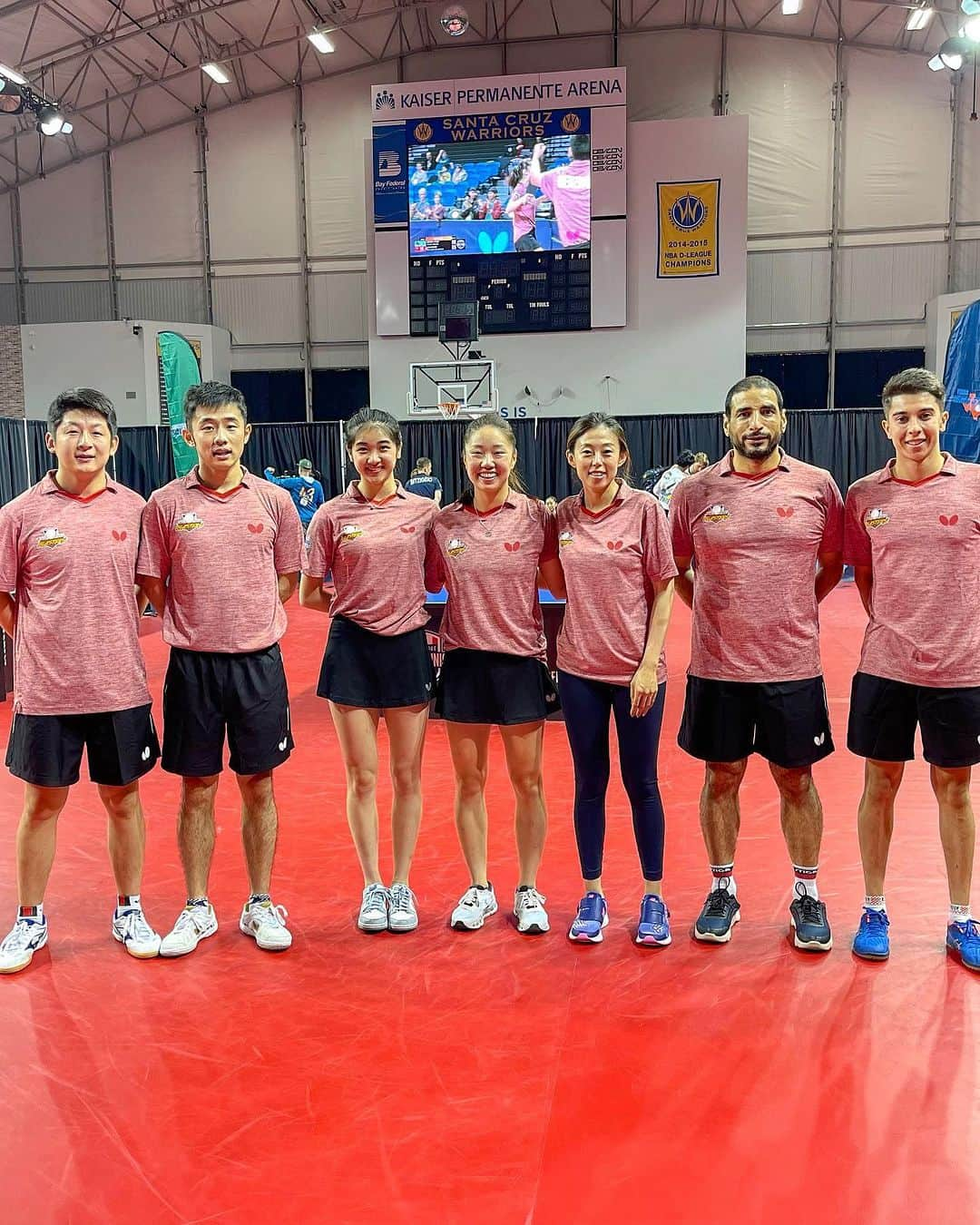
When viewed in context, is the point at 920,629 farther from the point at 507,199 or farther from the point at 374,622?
the point at 507,199

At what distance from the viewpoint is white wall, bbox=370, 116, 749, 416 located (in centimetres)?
1311

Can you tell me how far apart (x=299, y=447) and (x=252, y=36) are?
239 inches

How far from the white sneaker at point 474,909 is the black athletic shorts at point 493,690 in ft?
1.90

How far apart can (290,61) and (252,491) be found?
14996 millimetres

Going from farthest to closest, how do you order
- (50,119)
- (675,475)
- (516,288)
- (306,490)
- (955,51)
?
1. (516,288)
2. (50,119)
3. (306,490)
4. (955,51)
5. (675,475)

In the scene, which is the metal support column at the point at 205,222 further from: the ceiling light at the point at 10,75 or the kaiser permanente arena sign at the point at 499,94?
the ceiling light at the point at 10,75

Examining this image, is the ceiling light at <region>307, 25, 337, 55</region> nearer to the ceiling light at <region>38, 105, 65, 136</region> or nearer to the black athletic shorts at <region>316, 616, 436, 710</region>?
the ceiling light at <region>38, 105, 65, 136</region>

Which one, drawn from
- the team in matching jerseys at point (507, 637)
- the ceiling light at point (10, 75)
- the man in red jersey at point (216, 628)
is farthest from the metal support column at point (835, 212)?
the man in red jersey at point (216, 628)

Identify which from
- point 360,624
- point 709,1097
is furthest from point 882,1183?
point 360,624

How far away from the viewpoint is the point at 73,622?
2.61m

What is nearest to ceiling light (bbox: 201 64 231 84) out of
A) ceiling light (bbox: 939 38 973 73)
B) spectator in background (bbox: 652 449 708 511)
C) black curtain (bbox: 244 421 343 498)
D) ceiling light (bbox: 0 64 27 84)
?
ceiling light (bbox: 0 64 27 84)

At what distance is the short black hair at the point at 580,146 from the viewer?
1284 centimetres

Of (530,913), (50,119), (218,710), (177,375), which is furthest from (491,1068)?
(177,375)

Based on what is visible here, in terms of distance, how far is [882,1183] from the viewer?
71.5 inches
